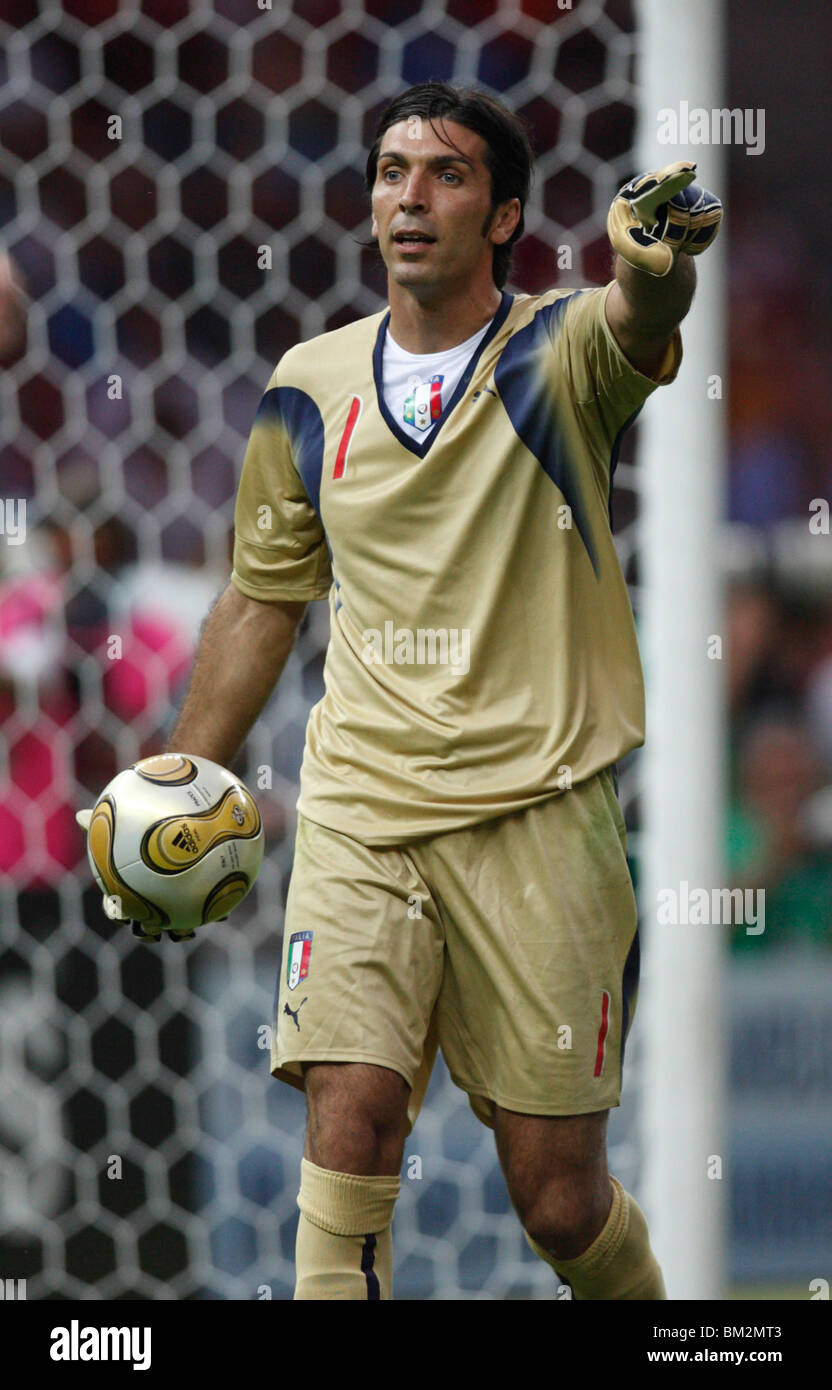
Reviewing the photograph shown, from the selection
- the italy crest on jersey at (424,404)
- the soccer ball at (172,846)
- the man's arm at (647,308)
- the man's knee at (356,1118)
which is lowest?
the man's knee at (356,1118)

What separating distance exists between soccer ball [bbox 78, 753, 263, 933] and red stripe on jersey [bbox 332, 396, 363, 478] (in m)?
0.45

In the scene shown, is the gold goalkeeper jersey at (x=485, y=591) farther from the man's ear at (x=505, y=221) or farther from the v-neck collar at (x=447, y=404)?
the man's ear at (x=505, y=221)

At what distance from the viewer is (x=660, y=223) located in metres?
2.15

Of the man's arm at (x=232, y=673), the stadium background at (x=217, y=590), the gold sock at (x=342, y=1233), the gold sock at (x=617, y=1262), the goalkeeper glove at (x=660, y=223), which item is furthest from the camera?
the stadium background at (x=217, y=590)

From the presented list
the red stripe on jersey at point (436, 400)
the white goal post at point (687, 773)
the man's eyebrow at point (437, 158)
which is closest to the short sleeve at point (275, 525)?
the red stripe on jersey at point (436, 400)

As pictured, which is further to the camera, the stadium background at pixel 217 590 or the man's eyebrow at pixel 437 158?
the stadium background at pixel 217 590

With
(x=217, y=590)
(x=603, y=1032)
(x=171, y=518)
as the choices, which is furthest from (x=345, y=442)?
(x=171, y=518)

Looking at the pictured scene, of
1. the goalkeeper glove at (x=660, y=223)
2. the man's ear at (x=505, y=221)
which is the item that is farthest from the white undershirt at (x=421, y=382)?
the goalkeeper glove at (x=660, y=223)

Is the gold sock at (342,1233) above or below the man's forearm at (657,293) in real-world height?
below

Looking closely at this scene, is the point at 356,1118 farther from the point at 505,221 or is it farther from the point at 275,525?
the point at 505,221

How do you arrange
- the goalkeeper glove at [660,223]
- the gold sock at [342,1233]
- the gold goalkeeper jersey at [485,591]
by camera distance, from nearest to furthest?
the goalkeeper glove at [660,223] < the gold sock at [342,1233] < the gold goalkeeper jersey at [485,591]

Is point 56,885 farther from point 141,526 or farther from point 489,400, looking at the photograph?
point 489,400

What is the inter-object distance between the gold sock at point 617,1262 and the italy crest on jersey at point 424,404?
1.10 m

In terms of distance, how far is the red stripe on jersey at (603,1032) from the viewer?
2457 mm
